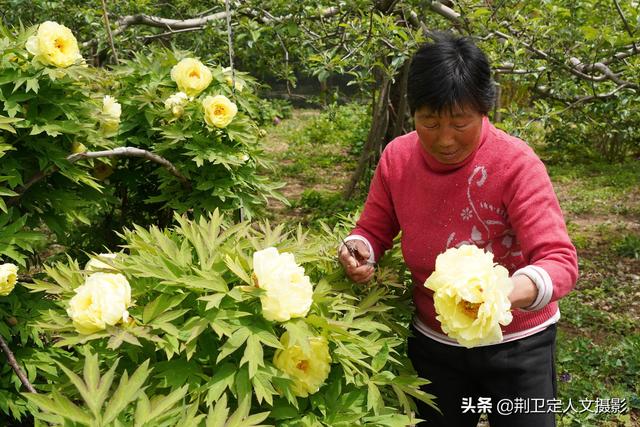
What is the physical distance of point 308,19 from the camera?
3846mm

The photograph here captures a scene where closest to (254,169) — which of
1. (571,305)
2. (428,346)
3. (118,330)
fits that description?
(428,346)

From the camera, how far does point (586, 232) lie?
582 cm

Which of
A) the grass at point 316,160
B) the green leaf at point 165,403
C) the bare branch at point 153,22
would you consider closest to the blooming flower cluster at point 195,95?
the green leaf at point 165,403

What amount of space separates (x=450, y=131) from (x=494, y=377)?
70cm

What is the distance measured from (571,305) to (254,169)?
2641mm

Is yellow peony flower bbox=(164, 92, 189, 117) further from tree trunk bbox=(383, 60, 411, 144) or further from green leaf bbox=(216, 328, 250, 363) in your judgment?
tree trunk bbox=(383, 60, 411, 144)

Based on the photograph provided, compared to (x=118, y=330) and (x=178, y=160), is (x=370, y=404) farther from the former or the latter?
(x=178, y=160)

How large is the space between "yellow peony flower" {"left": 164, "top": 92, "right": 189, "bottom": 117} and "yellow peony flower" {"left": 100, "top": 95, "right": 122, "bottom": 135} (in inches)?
7.6

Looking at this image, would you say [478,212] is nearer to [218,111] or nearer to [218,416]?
[218,416]

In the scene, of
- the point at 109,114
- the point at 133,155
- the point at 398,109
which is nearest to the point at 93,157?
the point at 133,155

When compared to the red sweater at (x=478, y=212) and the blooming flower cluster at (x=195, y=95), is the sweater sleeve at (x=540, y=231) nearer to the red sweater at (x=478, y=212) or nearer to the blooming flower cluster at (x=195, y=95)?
the red sweater at (x=478, y=212)

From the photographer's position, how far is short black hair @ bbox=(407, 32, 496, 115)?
143 centimetres

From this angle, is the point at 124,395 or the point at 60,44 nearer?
the point at 124,395

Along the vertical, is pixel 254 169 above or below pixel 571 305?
above
